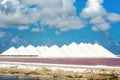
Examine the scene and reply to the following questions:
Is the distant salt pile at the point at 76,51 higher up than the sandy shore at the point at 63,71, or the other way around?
the distant salt pile at the point at 76,51

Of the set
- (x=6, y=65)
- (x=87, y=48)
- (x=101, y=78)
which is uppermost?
(x=87, y=48)

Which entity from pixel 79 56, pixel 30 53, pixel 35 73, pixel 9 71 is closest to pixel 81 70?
pixel 35 73

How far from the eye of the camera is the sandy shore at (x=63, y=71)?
5025 cm

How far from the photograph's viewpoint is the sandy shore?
50.2 meters

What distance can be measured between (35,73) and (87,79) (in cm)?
1013

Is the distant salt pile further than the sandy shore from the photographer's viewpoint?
Yes

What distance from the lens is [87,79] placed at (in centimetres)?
4991

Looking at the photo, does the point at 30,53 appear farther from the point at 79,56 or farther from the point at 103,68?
the point at 103,68

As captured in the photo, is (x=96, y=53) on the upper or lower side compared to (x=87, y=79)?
upper

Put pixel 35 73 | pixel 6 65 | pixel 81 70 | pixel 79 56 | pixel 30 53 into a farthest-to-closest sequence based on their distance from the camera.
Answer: pixel 30 53 → pixel 79 56 → pixel 6 65 → pixel 35 73 → pixel 81 70

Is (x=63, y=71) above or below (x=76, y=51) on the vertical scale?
below

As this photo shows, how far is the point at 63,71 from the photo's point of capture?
5481 cm

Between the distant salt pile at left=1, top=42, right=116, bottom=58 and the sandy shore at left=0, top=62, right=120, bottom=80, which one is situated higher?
the distant salt pile at left=1, top=42, right=116, bottom=58

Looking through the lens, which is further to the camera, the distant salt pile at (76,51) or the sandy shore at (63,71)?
the distant salt pile at (76,51)
